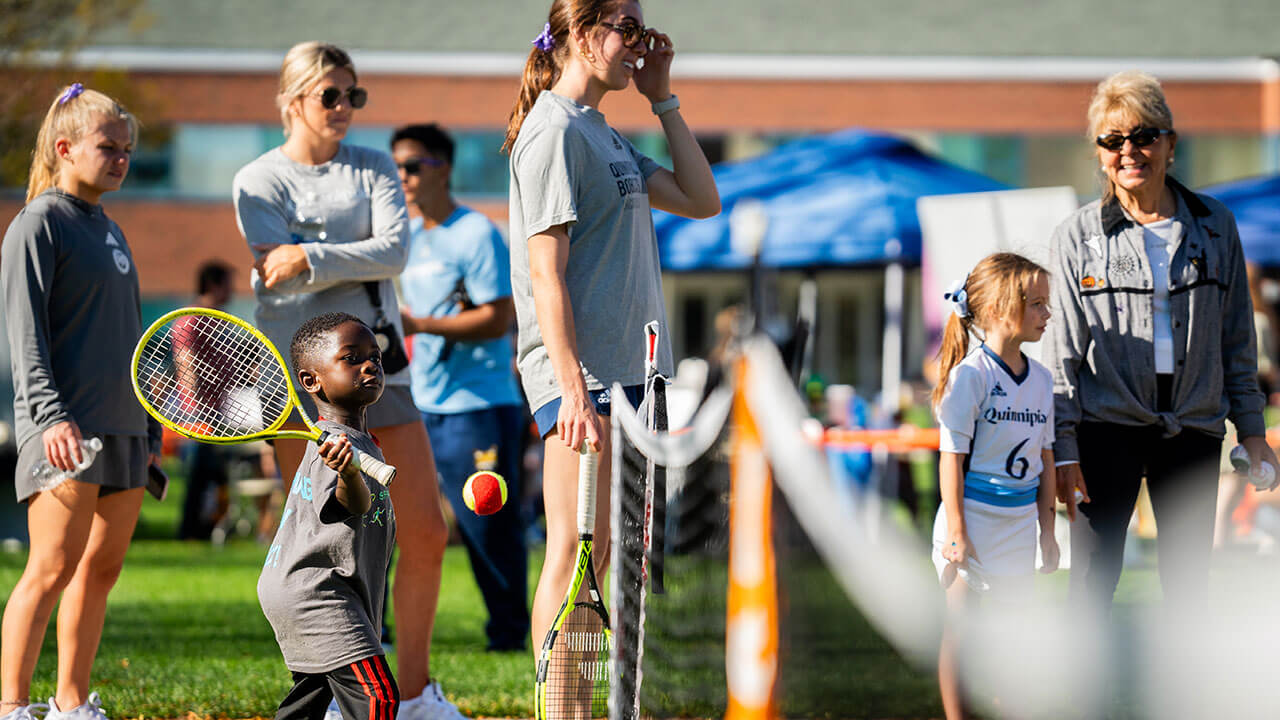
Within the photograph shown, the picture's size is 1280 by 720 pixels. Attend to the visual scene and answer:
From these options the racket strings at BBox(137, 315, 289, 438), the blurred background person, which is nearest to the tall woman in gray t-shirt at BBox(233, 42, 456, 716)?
the racket strings at BBox(137, 315, 289, 438)

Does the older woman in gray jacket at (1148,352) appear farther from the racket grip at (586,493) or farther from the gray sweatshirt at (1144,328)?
the racket grip at (586,493)

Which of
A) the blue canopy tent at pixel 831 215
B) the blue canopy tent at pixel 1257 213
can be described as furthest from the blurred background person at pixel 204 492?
the blue canopy tent at pixel 1257 213

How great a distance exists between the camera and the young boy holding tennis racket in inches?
136

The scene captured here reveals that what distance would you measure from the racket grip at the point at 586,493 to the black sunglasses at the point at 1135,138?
2.02m

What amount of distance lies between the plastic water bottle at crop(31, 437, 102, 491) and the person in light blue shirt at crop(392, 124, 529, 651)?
2179 mm

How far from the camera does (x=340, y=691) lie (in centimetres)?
348

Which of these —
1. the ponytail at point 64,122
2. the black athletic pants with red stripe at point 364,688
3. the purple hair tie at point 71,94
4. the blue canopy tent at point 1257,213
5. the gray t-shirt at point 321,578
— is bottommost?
the black athletic pants with red stripe at point 364,688

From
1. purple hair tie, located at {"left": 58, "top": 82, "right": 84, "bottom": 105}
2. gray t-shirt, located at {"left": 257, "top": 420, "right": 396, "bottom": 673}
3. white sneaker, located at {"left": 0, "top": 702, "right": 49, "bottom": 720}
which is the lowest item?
white sneaker, located at {"left": 0, "top": 702, "right": 49, "bottom": 720}

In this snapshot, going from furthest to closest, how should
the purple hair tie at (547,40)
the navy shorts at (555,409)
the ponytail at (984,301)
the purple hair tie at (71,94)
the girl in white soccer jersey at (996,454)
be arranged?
the purple hair tie at (71,94) < the ponytail at (984,301) < the girl in white soccer jersey at (996,454) < the purple hair tie at (547,40) < the navy shorts at (555,409)

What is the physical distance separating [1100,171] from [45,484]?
11.5 ft

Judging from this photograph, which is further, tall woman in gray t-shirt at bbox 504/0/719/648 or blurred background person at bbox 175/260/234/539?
blurred background person at bbox 175/260/234/539

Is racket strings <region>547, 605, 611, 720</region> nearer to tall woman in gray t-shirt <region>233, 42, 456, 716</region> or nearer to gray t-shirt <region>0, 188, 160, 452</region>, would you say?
tall woman in gray t-shirt <region>233, 42, 456, 716</region>

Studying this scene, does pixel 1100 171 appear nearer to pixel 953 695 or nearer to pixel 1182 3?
pixel 953 695

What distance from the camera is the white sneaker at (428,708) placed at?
456 cm
